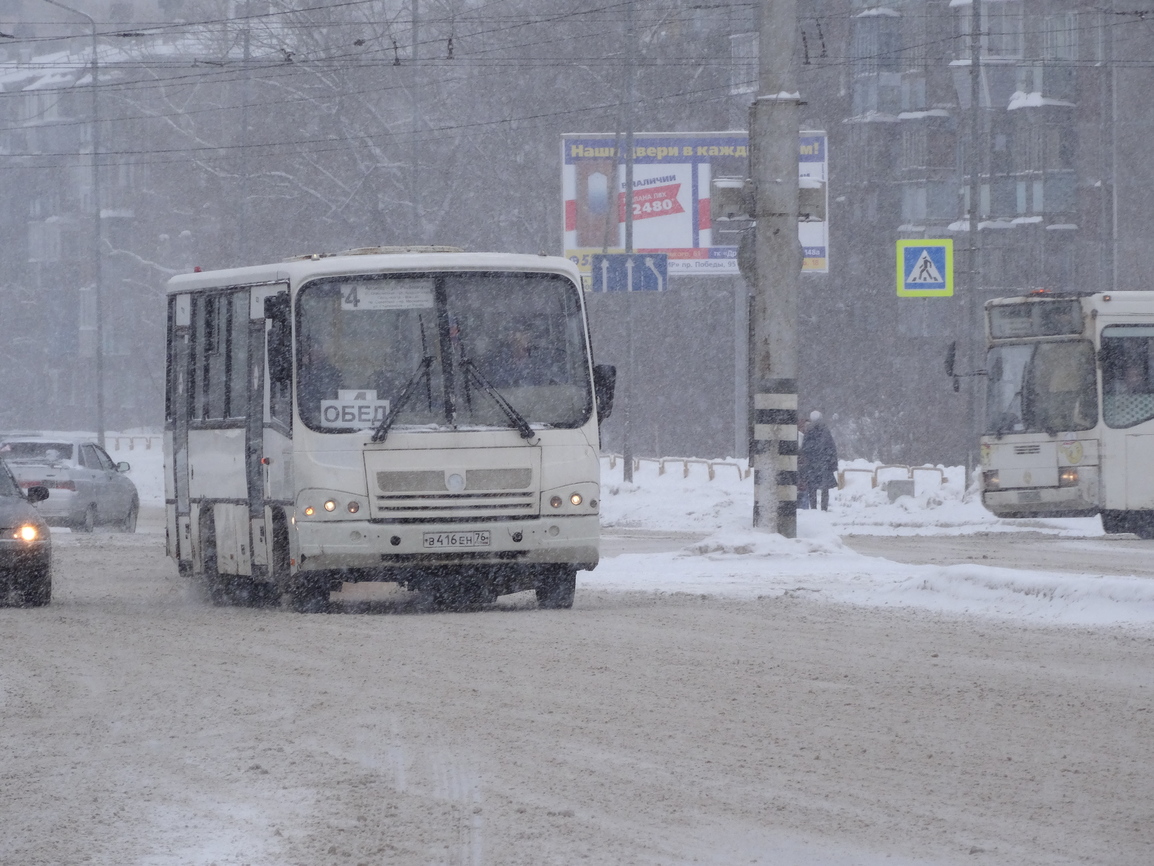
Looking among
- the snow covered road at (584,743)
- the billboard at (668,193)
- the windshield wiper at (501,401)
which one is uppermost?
the billboard at (668,193)

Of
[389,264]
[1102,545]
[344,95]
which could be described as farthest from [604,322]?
[389,264]

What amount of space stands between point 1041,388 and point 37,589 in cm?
1409

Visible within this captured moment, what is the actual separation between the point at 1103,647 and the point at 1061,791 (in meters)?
4.84

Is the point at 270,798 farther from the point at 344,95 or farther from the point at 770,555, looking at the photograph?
the point at 344,95

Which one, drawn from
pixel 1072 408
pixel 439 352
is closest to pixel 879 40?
pixel 1072 408

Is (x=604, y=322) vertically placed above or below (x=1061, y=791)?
above

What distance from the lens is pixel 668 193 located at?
44688mm

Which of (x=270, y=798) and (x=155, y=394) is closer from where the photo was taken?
(x=270, y=798)

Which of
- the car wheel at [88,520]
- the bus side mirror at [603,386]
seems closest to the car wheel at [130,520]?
the car wheel at [88,520]

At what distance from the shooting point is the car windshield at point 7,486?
16672 mm

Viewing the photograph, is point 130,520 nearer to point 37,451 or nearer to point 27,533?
point 37,451

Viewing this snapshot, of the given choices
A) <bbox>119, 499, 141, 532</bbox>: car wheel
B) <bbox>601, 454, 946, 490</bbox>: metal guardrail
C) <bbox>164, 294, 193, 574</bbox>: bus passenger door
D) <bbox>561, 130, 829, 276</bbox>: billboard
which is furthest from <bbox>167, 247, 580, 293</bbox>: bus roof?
<bbox>561, 130, 829, 276</bbox>: billboard

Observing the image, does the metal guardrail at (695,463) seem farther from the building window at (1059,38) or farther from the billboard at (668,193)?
the building window at (1059,38)

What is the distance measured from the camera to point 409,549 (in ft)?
48.4
